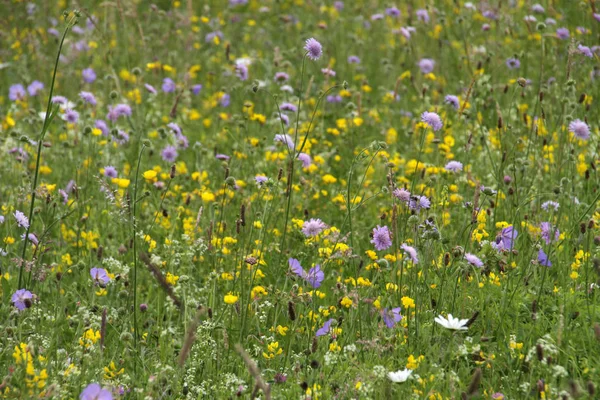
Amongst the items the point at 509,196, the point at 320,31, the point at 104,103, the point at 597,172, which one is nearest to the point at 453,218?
the point at 509,196

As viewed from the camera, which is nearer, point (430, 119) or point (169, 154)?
point (430, 119)

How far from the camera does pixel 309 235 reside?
2787 millimetres

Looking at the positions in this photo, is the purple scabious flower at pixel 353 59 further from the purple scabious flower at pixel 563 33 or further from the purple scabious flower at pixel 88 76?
the purple scabious flower at pixel 88 76

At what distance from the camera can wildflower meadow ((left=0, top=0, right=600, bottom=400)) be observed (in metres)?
2.28

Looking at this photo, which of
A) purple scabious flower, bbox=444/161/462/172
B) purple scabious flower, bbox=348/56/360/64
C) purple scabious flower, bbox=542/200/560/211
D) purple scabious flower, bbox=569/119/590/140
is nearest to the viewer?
purple scabious flower, bbox=542/200/560/211

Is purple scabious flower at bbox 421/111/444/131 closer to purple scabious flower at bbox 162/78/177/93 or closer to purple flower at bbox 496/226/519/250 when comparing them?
purple flower at bbox 496/226/519/250

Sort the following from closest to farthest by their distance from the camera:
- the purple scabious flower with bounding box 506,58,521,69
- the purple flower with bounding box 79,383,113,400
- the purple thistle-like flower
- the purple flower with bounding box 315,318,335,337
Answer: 1. the purple flower with bounding box 79,383,113,400
2. the purple flower with bounding box 315,318,335,337
3. the purple thistle-like flower
4. the purple scabious flower with bounding box 506,58,521,69

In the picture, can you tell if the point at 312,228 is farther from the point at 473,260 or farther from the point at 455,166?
the point at 455,166

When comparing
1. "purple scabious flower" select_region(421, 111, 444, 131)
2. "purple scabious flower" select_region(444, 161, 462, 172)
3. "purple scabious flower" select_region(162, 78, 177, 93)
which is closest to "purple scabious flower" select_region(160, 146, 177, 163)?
"purple scabious flower" select_region(162, 78, 177, 93)

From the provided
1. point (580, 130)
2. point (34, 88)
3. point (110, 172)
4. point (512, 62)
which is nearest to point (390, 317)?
point (580, 130)

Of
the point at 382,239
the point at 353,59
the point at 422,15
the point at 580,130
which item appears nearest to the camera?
the point at 382,239

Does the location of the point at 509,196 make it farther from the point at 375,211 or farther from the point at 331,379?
the point at 331,379

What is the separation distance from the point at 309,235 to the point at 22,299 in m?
0.93

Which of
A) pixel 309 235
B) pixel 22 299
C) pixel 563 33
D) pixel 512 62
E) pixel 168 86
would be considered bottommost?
pixel 563 33
